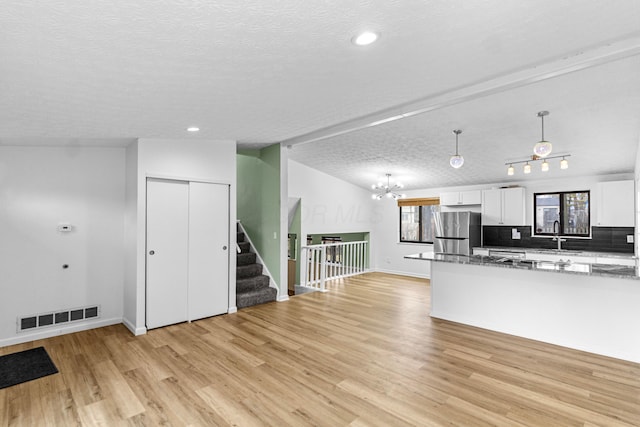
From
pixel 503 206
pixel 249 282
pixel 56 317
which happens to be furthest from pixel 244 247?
pixel 503 206

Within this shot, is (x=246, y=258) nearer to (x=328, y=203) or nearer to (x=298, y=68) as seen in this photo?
(x=328, y=203)

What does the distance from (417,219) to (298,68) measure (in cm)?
640

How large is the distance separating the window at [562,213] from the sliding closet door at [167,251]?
6368mm

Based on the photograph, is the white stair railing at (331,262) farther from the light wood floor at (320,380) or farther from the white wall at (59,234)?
the white wall at (59,234)

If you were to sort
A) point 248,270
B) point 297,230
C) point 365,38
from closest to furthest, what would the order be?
point 365,38
point 248,270
point 297,230

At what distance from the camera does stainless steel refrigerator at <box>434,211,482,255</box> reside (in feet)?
21.3

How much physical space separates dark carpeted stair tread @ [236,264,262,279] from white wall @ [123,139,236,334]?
0.73m

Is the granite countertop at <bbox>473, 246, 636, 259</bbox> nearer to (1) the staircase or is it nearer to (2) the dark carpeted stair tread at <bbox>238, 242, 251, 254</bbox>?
(1) the staircase

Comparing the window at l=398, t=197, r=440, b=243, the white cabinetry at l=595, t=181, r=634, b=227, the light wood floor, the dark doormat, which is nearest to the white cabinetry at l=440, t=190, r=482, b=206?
the window at l=398, t=197, r=440, b=243

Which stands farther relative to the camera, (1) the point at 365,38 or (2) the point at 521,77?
(2) the point at 521,77

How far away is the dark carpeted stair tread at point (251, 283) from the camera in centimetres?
536

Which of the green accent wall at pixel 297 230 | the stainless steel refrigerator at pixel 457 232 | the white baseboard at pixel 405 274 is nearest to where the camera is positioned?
the stainless steel refrigerator at pixel 457 232

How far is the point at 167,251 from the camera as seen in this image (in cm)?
425

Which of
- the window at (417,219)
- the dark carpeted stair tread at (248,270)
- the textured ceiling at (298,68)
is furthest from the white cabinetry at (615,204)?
the dark carpeted stair tread at (248,270)
